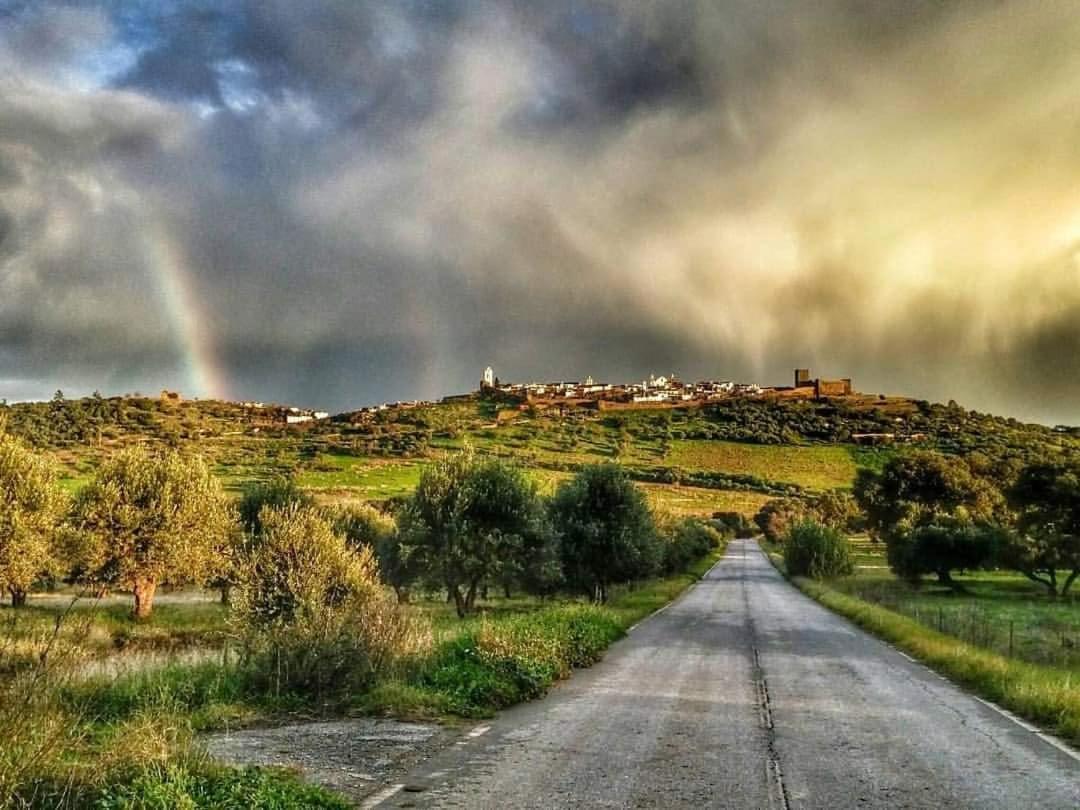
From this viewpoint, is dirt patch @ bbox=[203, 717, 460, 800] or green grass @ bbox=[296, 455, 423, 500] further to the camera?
green grass @ bbox=[296, 455, 423, 500]

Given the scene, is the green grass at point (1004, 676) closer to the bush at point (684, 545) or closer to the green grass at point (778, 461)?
the bush at point (684, 545)

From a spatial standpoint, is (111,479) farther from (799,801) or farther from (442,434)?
(442,434)

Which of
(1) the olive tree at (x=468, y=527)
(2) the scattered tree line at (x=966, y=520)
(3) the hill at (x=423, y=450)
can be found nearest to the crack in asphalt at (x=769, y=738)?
(1) the olive tree at (x=468, y=527)

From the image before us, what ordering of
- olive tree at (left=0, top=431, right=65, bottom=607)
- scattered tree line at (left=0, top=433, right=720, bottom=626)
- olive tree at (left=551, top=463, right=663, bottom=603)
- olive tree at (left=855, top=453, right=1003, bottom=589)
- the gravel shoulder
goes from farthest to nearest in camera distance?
olive tree at (left=855, top=453, right=1003, bottom=589)
olive tree at (left=551, top=463, right=663, bottom=603)
scattered tree line at (left=0, top=433, right=720, bottom=626)
olive tree at (left=0, top=431, right=65, bottom=607)
the gravel shoulder

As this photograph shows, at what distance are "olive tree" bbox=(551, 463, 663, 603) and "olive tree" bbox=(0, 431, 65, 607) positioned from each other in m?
25.0

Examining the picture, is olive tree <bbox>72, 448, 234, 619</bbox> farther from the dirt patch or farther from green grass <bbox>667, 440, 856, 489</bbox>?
green grass <bbox>667, 440, 856, 489</bbox>

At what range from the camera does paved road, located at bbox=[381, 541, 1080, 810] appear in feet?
31.0

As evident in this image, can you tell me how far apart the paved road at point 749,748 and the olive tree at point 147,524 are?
30.5 metres

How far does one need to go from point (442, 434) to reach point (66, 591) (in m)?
126

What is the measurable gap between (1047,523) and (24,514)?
6396cm

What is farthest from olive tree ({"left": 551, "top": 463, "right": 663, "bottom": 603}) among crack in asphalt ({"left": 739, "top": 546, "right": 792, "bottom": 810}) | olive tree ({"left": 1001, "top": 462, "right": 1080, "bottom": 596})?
olive tree ({"left": 1001, "top": 462, "right": 1080, "bottom": 596})

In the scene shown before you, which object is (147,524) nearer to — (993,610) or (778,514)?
(993,610)

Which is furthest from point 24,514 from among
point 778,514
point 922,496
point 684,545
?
point 778,514

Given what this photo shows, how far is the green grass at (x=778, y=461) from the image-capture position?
17288 centimetres
